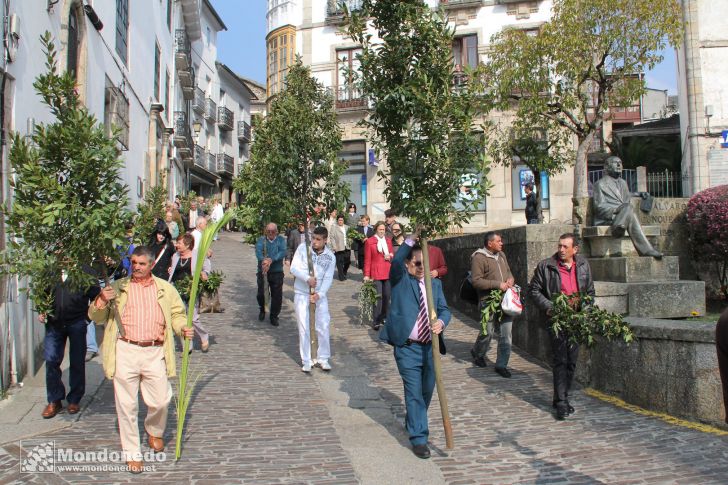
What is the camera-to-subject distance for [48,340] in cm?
669

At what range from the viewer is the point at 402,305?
6082mm

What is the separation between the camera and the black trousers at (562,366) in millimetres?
6836

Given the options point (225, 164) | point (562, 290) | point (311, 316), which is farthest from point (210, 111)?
point (562, 290)

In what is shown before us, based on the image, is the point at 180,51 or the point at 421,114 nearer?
the point at 421,114

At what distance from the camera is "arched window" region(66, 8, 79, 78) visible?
11.5 metres

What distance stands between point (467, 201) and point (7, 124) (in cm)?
564

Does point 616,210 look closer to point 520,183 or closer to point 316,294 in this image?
point 316,294

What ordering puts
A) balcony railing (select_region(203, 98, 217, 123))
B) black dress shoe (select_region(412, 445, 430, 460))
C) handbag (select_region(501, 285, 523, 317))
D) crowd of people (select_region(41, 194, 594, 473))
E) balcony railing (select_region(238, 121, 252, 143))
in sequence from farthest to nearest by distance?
1. balcony railing (select_region(238, 121, 252, 143))
2. balcony railing (select_region(203, 98, 217, 123))
3. handbag (select_region(501, 285, 523, 317))
4. black dress shoe (select_region(412, 445, 430, 460))
5. crowd of people (select_region(41, 194, 594, 473))

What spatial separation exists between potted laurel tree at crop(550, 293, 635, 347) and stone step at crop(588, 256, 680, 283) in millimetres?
2058

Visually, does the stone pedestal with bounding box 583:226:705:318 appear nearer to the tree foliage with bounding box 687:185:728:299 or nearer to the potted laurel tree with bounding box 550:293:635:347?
the potted laurel tree with bounding box 550:293:635:347

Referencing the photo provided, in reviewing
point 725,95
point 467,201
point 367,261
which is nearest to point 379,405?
point 467,201

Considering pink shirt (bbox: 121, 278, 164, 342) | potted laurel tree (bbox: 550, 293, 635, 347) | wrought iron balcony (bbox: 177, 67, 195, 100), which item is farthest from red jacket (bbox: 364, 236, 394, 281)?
wrought iron balcony (bbox: 177, 67, 195, 100)

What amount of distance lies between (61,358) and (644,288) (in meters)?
6.73

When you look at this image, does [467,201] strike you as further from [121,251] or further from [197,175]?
[197,175]
